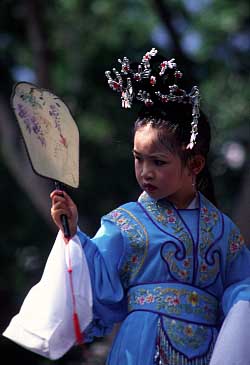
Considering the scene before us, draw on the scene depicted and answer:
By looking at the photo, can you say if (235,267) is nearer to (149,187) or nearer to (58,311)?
(149,187)

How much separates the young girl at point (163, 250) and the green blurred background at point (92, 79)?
4.72 m

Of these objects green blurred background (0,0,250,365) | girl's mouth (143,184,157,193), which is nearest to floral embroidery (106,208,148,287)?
girl's mouth (143,184,157,193)

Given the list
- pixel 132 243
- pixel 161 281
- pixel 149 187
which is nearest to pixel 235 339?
pixel 161 281

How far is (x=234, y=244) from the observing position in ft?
12.4

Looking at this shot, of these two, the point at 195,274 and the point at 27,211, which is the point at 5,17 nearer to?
the point at 27,211

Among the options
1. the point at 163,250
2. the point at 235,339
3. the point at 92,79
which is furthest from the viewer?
the point at 92,79

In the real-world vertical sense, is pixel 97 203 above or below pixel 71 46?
below

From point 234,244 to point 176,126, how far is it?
1.54 ft

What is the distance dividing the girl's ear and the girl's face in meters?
0.04

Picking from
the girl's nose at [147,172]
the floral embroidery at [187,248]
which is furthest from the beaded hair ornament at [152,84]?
the floral embroidery at [187,248]

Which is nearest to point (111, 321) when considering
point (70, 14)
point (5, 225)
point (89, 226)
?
point (89, 226)

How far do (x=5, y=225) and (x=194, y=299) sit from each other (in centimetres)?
822

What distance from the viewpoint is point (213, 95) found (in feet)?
30.3

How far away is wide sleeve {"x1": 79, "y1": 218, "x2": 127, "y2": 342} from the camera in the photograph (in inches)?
144
